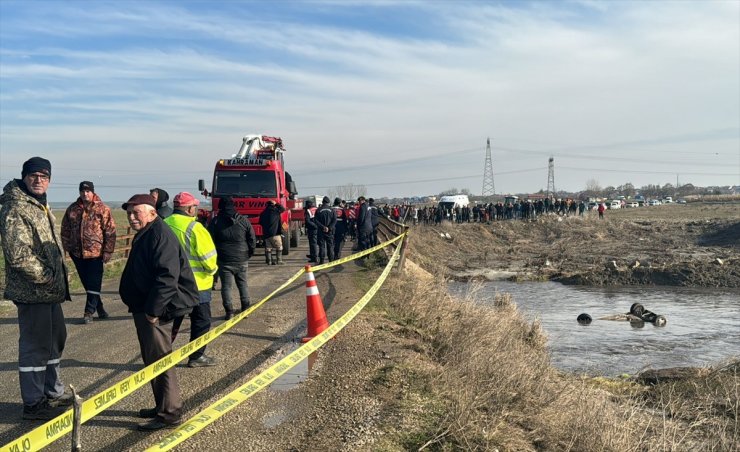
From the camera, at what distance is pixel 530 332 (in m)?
11.0

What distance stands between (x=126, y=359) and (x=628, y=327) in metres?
13.4

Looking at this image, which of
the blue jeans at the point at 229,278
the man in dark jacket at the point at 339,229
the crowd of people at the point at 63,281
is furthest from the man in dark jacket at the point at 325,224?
the crowd of people at the point at 63,281

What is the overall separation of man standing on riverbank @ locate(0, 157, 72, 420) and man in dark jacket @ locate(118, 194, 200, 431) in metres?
0.83

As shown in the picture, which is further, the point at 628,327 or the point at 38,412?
the point at 628,327

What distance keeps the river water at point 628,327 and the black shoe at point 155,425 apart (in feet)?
25.3

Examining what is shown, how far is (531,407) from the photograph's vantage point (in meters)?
5.65

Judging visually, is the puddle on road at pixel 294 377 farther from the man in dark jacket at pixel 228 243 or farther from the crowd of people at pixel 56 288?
the man in dark jacket at pixel 228 243

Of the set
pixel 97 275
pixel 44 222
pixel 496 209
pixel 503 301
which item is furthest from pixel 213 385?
pixel 496 209

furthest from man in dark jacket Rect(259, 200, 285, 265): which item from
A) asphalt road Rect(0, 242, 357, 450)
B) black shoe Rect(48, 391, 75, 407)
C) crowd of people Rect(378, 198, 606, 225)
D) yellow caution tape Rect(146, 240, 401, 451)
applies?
crowd of people Rect(378, 198, 606, 225)

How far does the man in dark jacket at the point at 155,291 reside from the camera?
4398 millimetres

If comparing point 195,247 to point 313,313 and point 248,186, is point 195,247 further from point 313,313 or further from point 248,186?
point 248,186

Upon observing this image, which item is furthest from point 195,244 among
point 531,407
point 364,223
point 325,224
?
point 364,223

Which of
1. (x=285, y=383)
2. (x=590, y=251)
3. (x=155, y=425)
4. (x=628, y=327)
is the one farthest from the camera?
(x=590, y=251)

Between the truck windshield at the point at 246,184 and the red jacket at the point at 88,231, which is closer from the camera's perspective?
the red jacket at the point at 88,231
